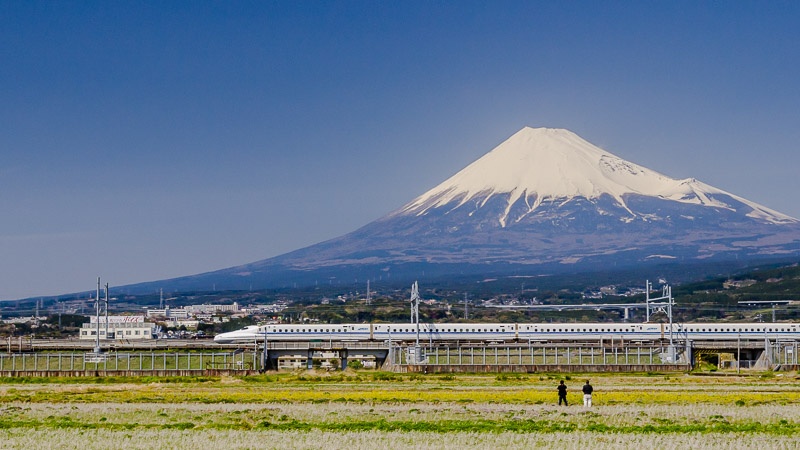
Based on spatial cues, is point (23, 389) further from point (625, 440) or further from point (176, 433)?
point (625, 440)

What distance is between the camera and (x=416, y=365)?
64500 millimetres

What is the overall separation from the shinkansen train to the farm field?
3462cm

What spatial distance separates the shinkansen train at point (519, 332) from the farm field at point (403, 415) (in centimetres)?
3462

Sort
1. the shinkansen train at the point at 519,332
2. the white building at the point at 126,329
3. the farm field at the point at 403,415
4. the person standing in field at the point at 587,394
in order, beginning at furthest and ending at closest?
1. the white building at the point at 126,329
2. the shinkansen train at the point at 519,332
3. the person standing in field at the point at 587,394
4. the farm field at the point at 403,415

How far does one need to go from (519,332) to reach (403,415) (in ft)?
180

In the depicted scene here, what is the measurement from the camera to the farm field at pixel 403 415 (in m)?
31.1

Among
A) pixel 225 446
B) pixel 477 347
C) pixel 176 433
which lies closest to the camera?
pixel 225 446

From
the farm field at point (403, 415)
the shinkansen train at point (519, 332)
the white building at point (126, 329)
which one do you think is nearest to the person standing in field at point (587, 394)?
the farm field at point (403, 415)

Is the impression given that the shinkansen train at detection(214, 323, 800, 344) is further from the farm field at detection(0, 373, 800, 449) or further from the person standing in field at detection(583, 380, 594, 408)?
the person standing in field at detection(583, 380, 594, 408)

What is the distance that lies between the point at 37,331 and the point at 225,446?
5031 inches

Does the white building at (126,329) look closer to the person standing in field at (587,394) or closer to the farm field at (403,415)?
the farm field at (403,415)

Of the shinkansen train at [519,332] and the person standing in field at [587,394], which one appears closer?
the person standing in field at [587,394]

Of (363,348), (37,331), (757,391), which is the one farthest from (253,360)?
(37,331)

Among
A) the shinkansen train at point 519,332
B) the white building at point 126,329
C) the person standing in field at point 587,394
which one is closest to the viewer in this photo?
the person standing in field at point 587,394
